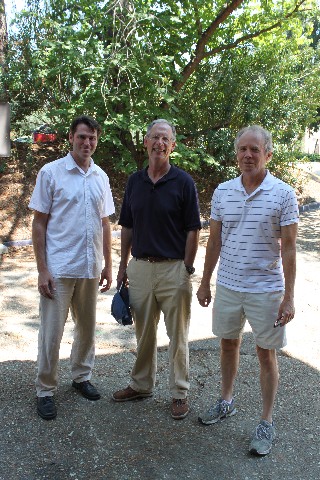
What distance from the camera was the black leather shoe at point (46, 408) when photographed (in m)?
3.31

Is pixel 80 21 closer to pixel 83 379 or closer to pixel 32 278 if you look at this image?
pixel 32 278

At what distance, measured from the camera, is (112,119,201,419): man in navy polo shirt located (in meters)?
3.22

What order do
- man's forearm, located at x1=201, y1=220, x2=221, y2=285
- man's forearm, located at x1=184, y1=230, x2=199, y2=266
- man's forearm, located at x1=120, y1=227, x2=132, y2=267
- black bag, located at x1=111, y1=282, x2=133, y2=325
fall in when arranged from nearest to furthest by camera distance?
man's forearm, located at x1=201, y1=220, x2=221, y2=285, man's forearm, located at x1=184, y1=230, x2=199, y2=266, black bag, located at x1=111, y1=282, x2=133, y2=325, man's forearm, located at x1=120, y1=227, x2=132, y2=267

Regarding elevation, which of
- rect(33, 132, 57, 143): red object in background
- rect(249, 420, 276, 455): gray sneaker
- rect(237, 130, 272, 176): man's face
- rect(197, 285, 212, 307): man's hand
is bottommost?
rect(249, 420, 276, 455): gray sneaker

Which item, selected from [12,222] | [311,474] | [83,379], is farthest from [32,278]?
[311,474]

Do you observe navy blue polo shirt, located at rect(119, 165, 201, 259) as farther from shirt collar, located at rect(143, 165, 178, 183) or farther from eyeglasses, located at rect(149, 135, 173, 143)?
eyeglasses, located at rect(149, 135, 173, 143)

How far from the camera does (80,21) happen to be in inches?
400

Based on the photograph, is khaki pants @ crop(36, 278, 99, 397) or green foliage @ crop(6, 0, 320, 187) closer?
khaki pants @ crop(36, 278, 99, 397)

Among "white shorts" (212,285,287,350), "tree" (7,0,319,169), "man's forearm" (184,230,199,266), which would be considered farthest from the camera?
"tree" (7,0,319,169)

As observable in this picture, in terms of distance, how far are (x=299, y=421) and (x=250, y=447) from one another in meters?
0.59

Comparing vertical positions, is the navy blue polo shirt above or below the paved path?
above

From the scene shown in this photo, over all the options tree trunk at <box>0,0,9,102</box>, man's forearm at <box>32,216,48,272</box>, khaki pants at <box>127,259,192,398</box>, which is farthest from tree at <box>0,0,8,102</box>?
khaki pants at <box>127,259,192,398</box>

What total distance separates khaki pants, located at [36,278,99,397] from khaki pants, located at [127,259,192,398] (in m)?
0.33

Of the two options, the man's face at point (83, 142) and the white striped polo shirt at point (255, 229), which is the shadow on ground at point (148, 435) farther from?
the man's face at point (83, 142)
